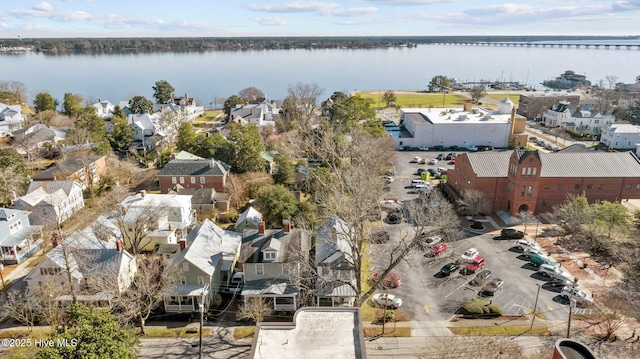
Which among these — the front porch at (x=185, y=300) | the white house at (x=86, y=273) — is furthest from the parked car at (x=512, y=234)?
the white house at (x=86, y=273)

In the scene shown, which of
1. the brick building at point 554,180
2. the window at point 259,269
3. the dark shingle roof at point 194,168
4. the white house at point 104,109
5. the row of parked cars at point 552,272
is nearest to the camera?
the row of parked cars at point 552,272

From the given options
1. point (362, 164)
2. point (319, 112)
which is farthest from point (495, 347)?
point (319, 112)

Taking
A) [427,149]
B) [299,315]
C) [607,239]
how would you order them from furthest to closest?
[427,149], [607,239], [299,315]

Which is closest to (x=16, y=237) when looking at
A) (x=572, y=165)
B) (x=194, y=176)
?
(x=194, y=176)

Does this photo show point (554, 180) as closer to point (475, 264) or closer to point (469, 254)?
point (469, 254)

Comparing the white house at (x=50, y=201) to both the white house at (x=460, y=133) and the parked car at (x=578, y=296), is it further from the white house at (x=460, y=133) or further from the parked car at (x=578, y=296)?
the white house at (x=460, y=133)

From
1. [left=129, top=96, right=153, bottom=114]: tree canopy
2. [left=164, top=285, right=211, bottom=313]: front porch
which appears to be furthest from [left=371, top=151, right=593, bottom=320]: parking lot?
[left=129, top=96, right=153, bottom=114]: tree canopy

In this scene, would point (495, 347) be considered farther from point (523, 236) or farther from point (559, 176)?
point (559, 176)
